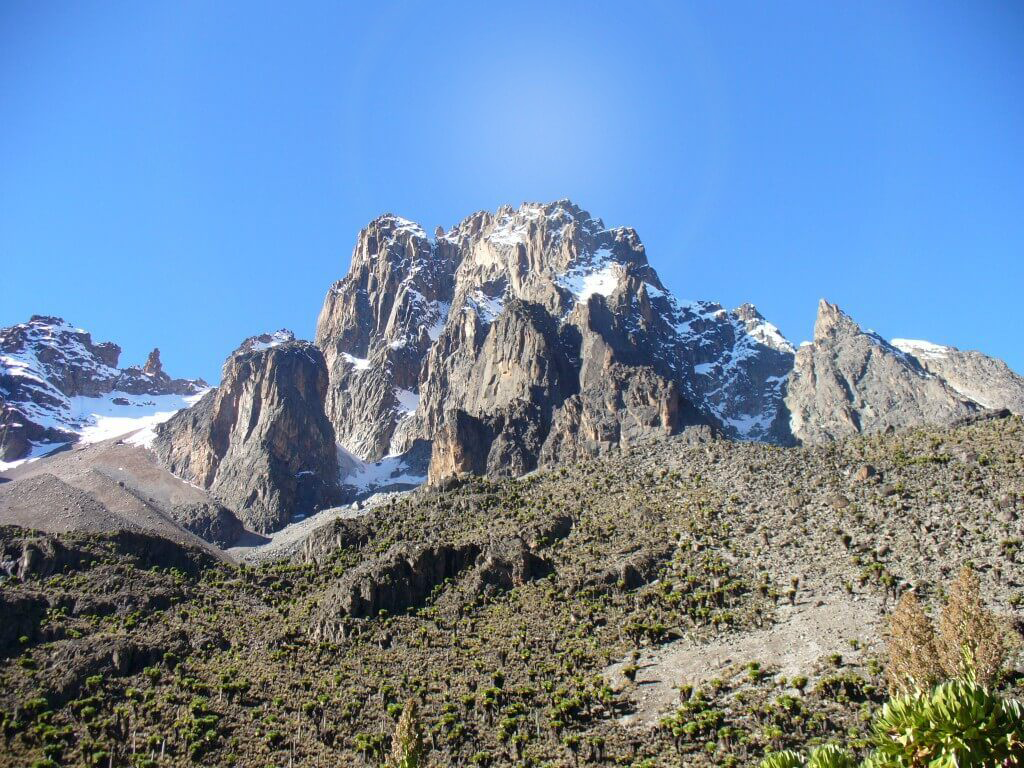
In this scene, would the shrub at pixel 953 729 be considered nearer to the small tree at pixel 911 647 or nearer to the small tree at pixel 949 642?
the small tree at pixel 949 642

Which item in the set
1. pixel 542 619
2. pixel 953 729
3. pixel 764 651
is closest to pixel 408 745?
pixel 764 651

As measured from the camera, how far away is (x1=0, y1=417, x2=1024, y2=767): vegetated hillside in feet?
183

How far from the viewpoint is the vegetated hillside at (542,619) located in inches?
2201

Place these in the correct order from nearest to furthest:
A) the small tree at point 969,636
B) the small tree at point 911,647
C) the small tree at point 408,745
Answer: the small tree at point 969,636 < the small tree at point 911,647 < the small tree at point 408,745

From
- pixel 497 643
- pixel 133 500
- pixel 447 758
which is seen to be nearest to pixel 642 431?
pixel 497 643

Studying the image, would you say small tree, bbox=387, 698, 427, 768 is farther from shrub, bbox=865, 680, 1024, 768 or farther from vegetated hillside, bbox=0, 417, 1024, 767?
shrub, bbox=865, 680, 1024, 768

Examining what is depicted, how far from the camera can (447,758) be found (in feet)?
176

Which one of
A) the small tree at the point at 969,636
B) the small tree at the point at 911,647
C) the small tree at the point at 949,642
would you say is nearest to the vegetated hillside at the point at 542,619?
the small tree at the point at 911,647

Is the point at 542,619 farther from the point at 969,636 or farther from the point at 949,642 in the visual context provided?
the point at 969,636

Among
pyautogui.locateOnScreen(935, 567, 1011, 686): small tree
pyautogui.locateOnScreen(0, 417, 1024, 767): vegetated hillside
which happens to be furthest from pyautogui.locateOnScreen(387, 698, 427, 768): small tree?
pyautogui.locateOnScreen(935, 567, 1011, 686): small tree

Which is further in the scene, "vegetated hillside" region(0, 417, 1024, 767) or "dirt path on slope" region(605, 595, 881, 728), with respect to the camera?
"dirt path on slope" region(605, 595, 881, 728)

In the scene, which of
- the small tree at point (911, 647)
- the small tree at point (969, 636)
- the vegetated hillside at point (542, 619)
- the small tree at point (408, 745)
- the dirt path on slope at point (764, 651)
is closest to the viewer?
the small tree at point (969, 636)

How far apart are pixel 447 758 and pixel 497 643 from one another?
19762 mm

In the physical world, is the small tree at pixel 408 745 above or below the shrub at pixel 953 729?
below
